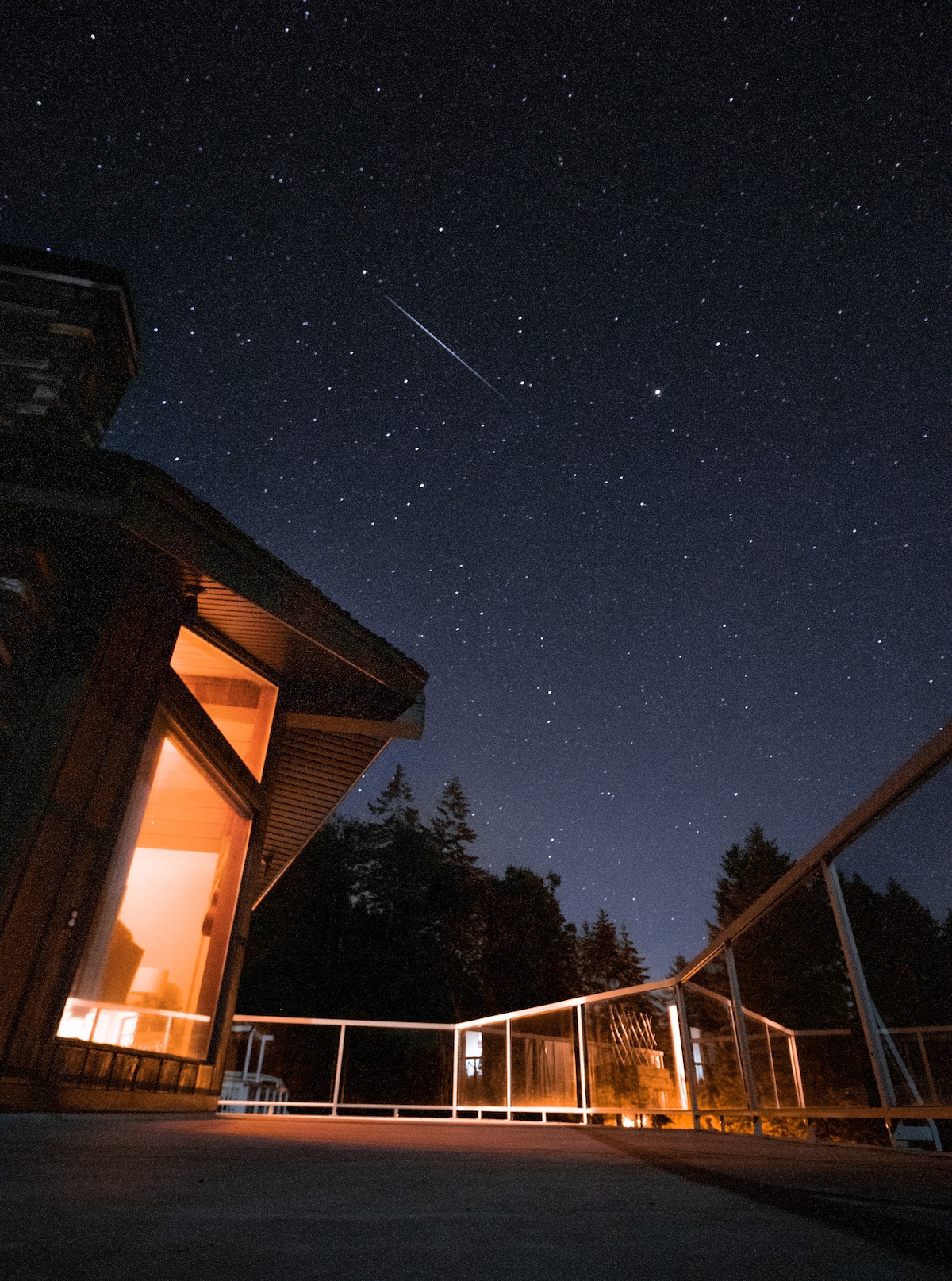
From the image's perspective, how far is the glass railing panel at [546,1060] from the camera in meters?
7.79

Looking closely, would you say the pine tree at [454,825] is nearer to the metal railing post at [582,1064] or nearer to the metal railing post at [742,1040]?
the metal railing post at [582,1064]

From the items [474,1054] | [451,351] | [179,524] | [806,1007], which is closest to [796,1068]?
[806,1007]

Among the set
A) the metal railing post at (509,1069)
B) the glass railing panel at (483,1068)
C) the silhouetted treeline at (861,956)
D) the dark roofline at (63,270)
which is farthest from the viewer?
the glass railing panel at (483,1068)

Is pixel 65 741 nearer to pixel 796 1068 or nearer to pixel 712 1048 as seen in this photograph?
pixel 796 1068

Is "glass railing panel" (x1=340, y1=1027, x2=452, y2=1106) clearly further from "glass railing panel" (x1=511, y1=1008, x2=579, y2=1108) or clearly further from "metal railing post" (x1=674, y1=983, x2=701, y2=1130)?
"metal railing post" (x1=674, y1=983, x2=701, y2=1130)

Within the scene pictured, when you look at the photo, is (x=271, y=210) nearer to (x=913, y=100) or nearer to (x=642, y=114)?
(x=642, y=114)

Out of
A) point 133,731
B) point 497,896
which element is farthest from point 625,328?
point 497,896

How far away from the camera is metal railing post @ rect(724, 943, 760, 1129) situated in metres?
4.25

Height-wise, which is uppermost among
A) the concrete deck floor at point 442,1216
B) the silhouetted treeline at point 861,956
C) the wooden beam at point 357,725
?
the wooden beam at point 357,725

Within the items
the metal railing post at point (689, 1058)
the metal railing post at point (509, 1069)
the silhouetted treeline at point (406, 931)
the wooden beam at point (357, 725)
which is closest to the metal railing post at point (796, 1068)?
the metal railing post at point (689, 1058)

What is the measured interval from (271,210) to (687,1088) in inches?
396

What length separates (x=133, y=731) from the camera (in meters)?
4.61

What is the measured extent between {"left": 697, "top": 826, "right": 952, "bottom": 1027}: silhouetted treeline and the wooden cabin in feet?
11.8

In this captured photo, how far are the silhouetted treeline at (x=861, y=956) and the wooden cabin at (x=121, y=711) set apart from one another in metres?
3.59
